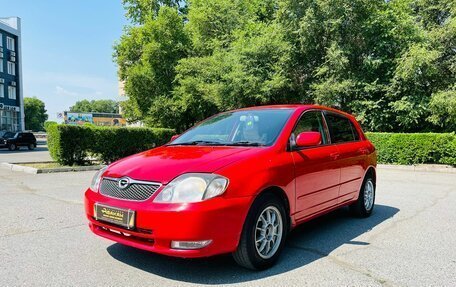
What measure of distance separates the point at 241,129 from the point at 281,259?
1.61 meters

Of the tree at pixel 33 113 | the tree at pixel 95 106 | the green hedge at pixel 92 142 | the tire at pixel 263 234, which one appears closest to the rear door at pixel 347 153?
the tire at pixel 263 234

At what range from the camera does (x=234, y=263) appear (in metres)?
4.12

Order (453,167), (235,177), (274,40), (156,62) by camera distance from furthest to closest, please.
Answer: (156,62), (274,40), (453,167), (235,177)

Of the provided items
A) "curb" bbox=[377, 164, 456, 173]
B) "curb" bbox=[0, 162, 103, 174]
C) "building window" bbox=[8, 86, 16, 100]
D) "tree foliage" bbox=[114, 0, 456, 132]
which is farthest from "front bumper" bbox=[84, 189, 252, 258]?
"building window" bbox=[8, 86, 16, 100]

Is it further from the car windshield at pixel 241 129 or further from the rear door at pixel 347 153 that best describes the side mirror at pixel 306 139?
the rear door at pixel 347 153

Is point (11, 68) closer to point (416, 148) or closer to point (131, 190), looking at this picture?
point (416, 148)

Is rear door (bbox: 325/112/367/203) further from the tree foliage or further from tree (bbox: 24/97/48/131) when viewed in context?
tree (bbox: 24/97/48/131)

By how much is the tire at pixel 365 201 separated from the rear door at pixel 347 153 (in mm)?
246

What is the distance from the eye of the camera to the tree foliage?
58.4 ft

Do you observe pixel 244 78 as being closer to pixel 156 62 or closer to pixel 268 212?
pixel 156 62

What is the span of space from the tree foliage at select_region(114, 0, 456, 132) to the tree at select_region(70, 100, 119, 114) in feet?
427

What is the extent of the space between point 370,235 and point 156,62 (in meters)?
25.8

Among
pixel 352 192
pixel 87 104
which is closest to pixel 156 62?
pixel 352 192

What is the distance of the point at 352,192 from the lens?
228 inches
